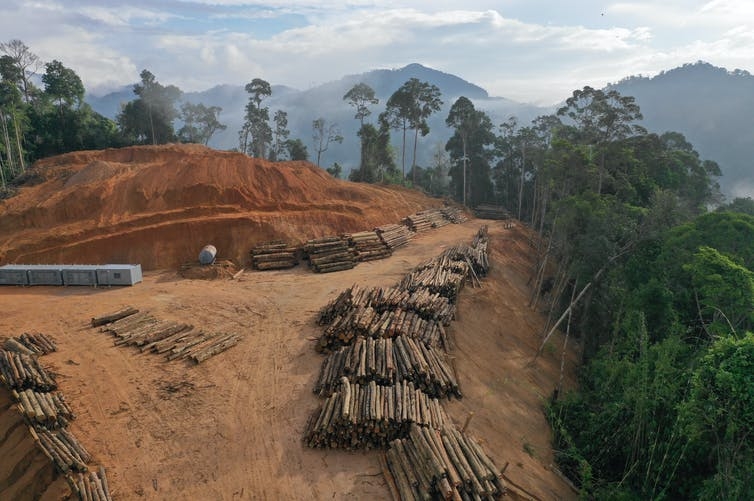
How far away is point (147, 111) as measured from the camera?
164ft

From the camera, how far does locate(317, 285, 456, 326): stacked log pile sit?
17328 mm

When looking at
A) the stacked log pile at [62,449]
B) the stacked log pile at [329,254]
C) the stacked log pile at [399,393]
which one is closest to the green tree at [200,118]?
the stacked log pile at [329,254]

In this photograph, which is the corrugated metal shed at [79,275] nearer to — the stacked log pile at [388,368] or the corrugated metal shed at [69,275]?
the corrugated metal shed at [69,275]

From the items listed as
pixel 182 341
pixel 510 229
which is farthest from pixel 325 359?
pixel 510 229

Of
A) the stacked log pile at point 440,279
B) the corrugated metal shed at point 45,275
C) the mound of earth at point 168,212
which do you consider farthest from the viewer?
the mound of earth at point 168,212

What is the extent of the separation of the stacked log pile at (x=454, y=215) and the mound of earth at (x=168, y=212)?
7974 millimetres

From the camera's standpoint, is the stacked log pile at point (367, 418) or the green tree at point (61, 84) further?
the green tree at point (61, 84)

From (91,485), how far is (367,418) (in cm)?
641

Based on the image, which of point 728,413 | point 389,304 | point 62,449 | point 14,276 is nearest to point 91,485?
point 62,449

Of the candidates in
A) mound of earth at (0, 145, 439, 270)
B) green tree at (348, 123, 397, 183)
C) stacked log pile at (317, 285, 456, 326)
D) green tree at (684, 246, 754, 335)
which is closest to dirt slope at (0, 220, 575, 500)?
stacked log pile at (317, 285, 456, 326)

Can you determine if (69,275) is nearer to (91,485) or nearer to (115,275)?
(115,275)

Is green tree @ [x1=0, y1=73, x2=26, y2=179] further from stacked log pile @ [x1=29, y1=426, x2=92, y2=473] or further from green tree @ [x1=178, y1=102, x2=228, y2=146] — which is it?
stacked log pile @ [x1=29, y1=426, x2=92, y2=473]

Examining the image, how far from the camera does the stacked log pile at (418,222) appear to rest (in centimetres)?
3672

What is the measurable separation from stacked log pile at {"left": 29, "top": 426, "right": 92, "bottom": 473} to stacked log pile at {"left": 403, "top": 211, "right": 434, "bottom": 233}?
28.2m
